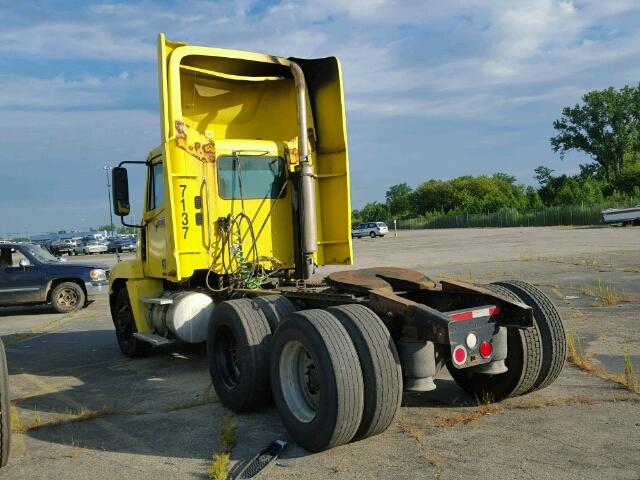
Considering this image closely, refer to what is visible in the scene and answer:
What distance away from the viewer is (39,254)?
1548cm

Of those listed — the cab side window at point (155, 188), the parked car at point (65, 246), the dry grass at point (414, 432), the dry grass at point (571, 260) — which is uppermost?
the cab side window at point (155, 188)

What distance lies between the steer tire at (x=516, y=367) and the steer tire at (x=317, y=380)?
1307 millimetres

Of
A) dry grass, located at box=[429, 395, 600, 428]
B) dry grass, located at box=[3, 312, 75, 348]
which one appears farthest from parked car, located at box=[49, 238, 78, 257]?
dry grass, located at box=[429, 395, 600, 428]

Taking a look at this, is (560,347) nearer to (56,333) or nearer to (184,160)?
(184,160)

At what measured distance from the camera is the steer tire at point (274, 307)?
5730mm

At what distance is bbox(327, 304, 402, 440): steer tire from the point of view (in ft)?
14.4

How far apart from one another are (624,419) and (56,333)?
9.81 m

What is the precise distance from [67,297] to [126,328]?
7.20 m

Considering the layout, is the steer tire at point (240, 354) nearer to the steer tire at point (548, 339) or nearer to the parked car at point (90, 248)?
the steer tire at point (548, 339)

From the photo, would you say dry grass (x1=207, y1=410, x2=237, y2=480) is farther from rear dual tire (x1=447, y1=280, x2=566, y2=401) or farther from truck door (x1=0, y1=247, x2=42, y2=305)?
truck door (x1=0, y1=247, x2=42, y2=305)

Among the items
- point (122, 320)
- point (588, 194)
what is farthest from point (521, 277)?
point (588, 194)

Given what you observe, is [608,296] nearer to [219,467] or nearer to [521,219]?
[219,467]

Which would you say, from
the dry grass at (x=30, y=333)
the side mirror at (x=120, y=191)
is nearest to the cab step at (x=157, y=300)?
the side mirror at (x=120, y=191)

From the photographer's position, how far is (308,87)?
26.3 ft
